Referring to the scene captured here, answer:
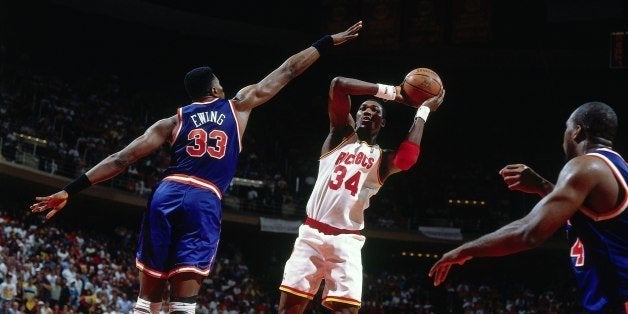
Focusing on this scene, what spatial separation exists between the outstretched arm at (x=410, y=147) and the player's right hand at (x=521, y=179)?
4.16 feet

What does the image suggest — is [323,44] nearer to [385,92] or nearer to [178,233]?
[385,92]

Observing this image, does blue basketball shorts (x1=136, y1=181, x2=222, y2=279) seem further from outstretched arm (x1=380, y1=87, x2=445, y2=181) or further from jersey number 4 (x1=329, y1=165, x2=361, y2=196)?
outstretched arm (x1=380, y1=87, x2=445, y2=181)

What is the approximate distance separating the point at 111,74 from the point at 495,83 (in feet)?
49.7

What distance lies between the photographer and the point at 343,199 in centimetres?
562

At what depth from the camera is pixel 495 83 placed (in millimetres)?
26844

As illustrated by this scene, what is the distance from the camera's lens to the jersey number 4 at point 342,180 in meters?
5.66

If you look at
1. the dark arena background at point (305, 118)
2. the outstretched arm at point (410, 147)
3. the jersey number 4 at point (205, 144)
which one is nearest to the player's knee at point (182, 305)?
the jersey number 4 at point (205, 144)

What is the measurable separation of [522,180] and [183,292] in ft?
7.91

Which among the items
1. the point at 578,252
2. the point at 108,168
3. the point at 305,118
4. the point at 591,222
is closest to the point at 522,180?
the point at 578,252

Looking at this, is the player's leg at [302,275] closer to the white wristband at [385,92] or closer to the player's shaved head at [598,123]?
the white wristband at [385,92]

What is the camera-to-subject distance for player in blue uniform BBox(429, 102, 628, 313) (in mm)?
3217

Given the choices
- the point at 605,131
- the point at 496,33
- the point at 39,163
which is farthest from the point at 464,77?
the point at 605,131

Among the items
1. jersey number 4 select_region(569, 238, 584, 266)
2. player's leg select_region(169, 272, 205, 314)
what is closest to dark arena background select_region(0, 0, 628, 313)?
player's leg select_region(169, 272, 205, 314)

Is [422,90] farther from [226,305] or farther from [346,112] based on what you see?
[226,305]
